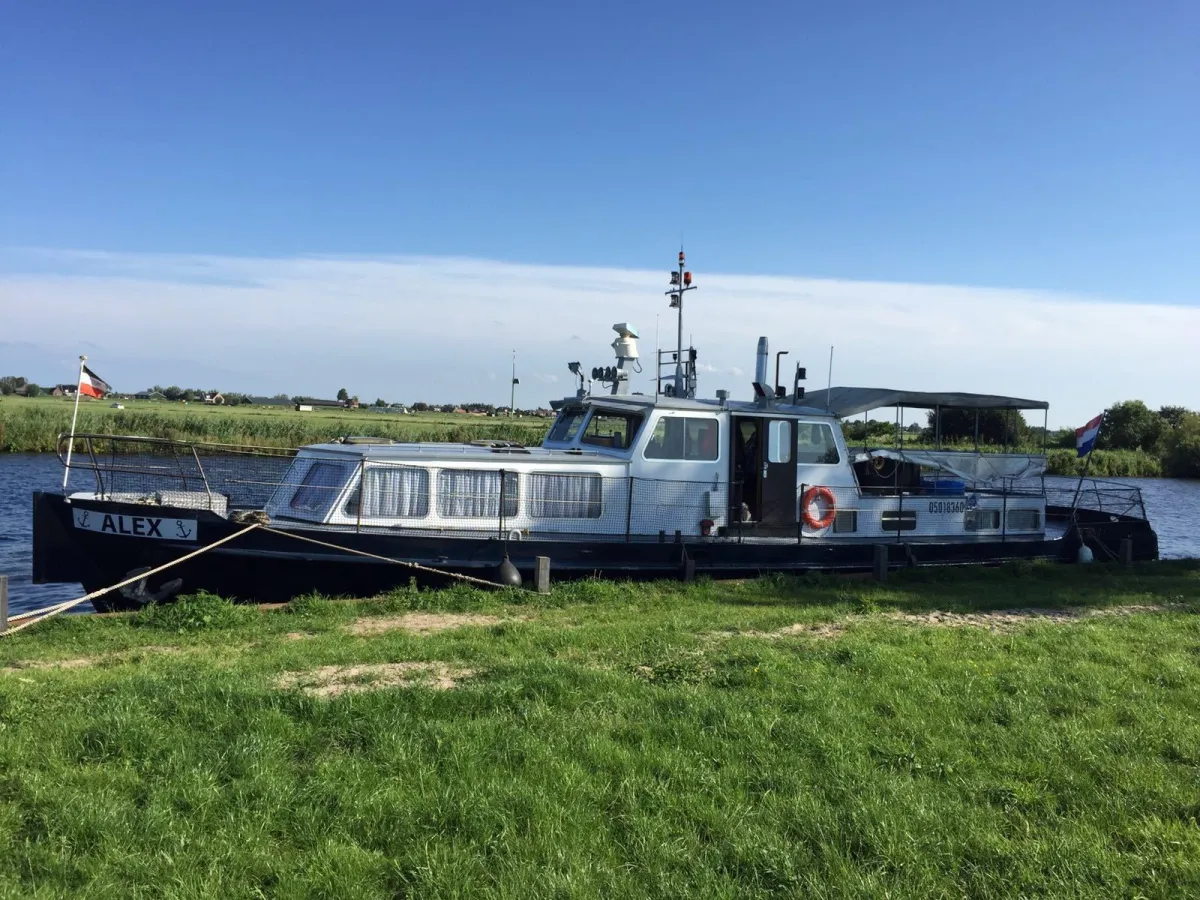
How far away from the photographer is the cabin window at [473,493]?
11.6 metres

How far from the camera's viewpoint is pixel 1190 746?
5.38 metres

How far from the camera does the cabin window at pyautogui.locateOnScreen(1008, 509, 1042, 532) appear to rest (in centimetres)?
1505

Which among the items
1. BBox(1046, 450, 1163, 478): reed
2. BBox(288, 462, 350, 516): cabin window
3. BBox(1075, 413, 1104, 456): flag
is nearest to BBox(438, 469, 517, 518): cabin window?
BBox(288, 462, 350, 516): cabin window

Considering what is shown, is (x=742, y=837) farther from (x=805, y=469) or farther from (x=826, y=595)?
(x=805, y=469)

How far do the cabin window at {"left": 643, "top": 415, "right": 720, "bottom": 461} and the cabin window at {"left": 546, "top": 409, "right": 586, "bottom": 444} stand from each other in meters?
1.59

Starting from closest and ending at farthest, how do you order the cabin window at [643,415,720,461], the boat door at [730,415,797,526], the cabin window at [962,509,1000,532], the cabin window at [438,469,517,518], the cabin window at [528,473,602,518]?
the cabin window at [438,469,517,518]
the cabin window at [528,473,602,518]
the cabin window at [643,415,720,461]
the boat door at [730,415,797,526]
the cabin window at [962,509,1000,532]

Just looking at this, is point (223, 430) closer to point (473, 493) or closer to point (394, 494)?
point (394, 494)

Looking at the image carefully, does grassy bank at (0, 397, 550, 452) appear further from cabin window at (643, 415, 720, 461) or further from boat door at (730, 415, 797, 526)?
cabin window at (643, 415, 720, 461)

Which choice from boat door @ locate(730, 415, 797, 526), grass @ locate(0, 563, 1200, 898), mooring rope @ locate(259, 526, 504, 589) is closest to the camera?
grass @ locate(0, 563, 1200, 898)

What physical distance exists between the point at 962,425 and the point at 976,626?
790 cm

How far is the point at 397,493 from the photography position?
11.4 m

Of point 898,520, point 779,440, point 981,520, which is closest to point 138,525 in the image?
point 779,440

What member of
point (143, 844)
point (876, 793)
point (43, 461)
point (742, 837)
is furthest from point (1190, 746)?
point (43, 461)

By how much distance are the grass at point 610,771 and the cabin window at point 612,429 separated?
494cm
